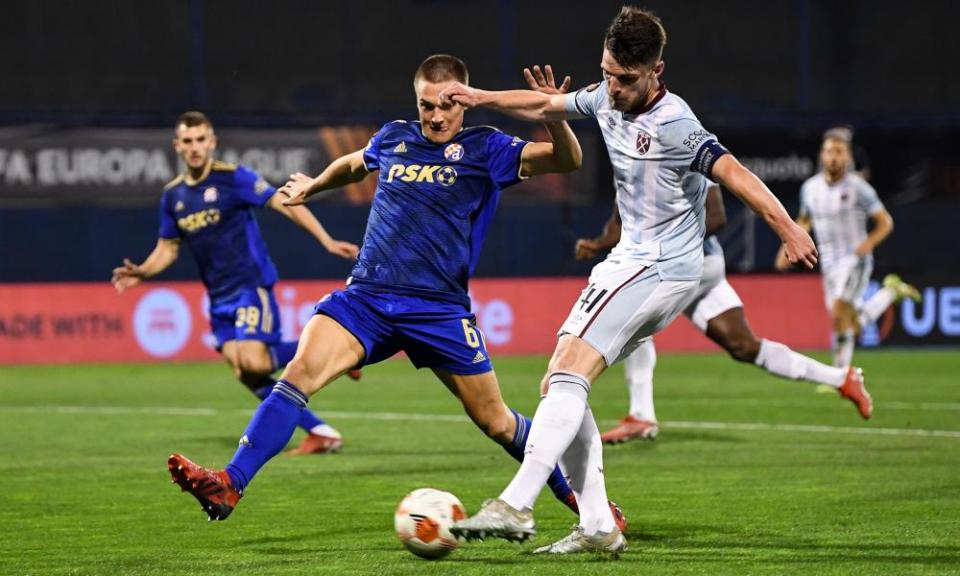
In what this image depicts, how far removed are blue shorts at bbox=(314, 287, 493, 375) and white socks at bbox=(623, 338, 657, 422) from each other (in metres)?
4.21

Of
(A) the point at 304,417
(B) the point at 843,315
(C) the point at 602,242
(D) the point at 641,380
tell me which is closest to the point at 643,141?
(C) the point at 602,242

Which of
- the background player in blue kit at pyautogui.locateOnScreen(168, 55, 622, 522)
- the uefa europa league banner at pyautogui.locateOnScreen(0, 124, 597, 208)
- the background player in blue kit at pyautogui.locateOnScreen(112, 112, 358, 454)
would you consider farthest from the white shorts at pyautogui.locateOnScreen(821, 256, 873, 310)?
the background player in blue kit at pyautogui.locateOnScreen(168, 55, 622, 522)

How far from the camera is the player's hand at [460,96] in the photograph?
21.7 feet

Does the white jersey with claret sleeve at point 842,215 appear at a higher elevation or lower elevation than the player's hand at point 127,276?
lower

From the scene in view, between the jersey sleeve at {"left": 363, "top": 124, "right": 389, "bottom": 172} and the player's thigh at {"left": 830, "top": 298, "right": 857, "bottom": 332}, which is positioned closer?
the jersey sleeve at {"left": 363, "top": 124, "right": 389, "bottom": 172}

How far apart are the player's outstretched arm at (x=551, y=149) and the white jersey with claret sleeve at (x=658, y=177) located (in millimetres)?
101

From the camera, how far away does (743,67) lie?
1011 inches

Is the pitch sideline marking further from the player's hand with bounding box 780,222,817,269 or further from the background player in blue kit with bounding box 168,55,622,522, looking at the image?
the player's hand with bounding box 780,222,817,269

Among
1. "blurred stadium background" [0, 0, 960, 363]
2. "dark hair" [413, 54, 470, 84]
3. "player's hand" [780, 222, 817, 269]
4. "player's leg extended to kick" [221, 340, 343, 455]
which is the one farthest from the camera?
"blurred stadium background" [0, 0, 960, 363]

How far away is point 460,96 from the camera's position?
6609 mm

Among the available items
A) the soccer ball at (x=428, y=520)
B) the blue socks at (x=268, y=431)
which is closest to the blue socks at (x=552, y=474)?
the soccer ball at (x=428, y=520)

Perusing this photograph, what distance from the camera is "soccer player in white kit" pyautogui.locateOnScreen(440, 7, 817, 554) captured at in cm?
639

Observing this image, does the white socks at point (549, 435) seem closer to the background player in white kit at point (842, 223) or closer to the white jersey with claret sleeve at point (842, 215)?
the background player in white kit at point (842, 223)

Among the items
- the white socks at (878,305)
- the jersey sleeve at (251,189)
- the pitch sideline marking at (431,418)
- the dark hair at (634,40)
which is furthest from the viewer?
the white socks at (878,305)
